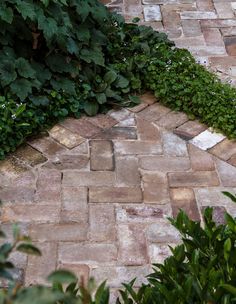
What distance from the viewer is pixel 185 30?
4.82 metres

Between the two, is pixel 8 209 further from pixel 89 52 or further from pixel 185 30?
pixel 185 30

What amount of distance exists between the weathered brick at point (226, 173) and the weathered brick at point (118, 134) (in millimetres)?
528

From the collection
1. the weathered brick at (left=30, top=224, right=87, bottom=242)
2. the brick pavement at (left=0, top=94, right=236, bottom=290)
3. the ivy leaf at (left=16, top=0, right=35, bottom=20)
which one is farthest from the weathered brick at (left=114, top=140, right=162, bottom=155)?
the ivy leaf at (left=16, top=0, right=35, bottom=20)

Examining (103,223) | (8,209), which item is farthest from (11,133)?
(103,223)

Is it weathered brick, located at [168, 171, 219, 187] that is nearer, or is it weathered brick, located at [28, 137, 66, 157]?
weathered brick, located at [168, 171, 219, 187]

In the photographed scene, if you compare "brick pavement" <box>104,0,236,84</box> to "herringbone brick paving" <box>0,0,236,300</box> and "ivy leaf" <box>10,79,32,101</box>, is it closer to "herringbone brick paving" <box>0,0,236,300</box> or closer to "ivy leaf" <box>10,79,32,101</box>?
"herringbone brick paving" <box>0,0,236,300</box>

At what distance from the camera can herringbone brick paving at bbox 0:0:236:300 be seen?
9.77 ft

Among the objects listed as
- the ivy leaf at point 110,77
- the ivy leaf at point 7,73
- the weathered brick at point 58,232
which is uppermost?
the ivy leaf at point 7,73

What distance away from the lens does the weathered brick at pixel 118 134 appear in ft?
12.4

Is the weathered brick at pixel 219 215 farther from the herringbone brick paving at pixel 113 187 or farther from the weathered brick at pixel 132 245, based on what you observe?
the weathered brick at pixel 132 245

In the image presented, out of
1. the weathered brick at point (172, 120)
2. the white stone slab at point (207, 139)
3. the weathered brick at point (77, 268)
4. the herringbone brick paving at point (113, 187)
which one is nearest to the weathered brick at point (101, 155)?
the herringbone brick paving at point (113, 187)

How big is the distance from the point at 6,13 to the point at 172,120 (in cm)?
114

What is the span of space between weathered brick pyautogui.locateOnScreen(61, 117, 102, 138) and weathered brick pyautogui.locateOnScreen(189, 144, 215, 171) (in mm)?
566

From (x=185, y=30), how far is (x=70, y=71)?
1240mm
